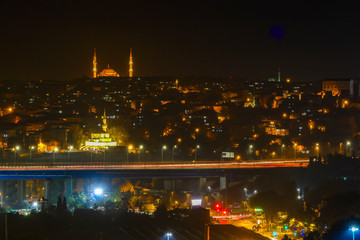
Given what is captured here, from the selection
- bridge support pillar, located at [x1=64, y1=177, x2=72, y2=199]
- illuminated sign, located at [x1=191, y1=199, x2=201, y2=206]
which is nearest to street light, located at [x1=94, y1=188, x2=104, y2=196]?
bridge support pillar, located at [x1=64, y1=177, x2=72, y2=199]

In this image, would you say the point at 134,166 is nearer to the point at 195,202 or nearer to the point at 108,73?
the point at 195,202

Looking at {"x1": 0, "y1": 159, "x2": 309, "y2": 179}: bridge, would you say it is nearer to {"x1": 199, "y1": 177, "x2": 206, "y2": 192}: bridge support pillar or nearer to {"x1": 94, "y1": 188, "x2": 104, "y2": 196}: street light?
{"x1": 199, "y1": 177, "x2": 206, "y2": 192}: bridge support pillar

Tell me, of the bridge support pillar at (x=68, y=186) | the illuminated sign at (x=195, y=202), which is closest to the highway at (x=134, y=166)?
the bridge support pillar at (x=68, y=186)

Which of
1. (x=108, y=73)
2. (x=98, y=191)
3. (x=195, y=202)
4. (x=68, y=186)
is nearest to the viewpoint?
(x=195, y=202)

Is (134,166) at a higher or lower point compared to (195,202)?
higher

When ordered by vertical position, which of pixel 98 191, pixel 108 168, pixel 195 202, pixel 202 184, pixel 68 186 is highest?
pixel 108 168

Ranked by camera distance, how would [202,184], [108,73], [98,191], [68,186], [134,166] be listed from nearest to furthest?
[68,186], [98,191], [134,166], [202,184], [108,73]

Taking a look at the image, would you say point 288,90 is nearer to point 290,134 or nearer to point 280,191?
point 290,134

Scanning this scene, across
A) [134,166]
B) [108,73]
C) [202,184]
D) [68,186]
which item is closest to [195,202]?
[202,184]

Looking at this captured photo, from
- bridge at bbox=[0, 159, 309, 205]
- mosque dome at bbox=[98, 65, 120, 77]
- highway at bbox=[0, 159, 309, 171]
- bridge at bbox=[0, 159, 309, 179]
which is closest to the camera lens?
bridge at bbox=[0, 159, 309, 179]

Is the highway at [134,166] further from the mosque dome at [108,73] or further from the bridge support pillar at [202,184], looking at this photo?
the mosque dome at [108,73]

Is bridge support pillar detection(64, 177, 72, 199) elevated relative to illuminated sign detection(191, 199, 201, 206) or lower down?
elevated
